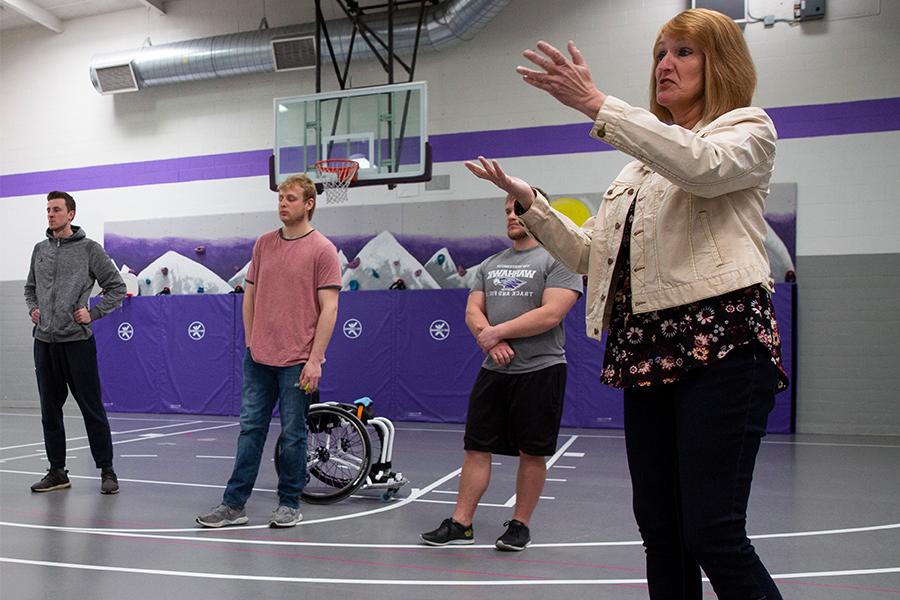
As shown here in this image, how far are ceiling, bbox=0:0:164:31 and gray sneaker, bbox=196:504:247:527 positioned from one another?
10124mm

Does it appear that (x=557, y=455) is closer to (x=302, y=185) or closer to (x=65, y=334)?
(x=302, y=185)

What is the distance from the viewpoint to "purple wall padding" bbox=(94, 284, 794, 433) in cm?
933

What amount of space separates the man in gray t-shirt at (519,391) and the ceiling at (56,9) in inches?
410

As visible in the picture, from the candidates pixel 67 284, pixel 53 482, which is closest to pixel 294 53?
pixel 67 284

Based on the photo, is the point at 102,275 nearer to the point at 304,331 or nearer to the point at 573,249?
the point at 304,331

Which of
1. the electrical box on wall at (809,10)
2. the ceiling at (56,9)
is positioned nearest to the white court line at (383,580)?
the electrical box on wall at (809,10)

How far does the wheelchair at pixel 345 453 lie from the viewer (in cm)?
466

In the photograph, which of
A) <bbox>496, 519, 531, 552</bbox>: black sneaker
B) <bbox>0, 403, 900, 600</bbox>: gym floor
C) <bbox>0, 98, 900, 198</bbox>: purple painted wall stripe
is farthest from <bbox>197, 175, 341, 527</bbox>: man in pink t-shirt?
<bbox>0, 98, 900, 198</bbox>: purple painted wall stripe

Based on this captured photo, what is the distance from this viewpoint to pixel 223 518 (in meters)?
3.96

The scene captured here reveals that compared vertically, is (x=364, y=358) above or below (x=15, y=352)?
above

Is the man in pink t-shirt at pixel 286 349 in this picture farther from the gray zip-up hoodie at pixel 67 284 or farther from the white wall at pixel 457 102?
the white wall at pixel 457 102

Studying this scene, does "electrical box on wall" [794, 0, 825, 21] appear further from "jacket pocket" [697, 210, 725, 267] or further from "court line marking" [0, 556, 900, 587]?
"jacket pocket" [697, 210, 725, 267]

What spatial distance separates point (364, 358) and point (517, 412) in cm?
687

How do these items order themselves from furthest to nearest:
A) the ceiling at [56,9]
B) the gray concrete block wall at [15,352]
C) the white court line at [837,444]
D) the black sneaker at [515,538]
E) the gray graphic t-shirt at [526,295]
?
1. the gray concrete block wall at [15,352]
2. the ceiling at [56,9]
3. the white court line at [837,444]
4. the gray graphic t-shirt at [526,295]
5. the black sneaker at [515,538]
